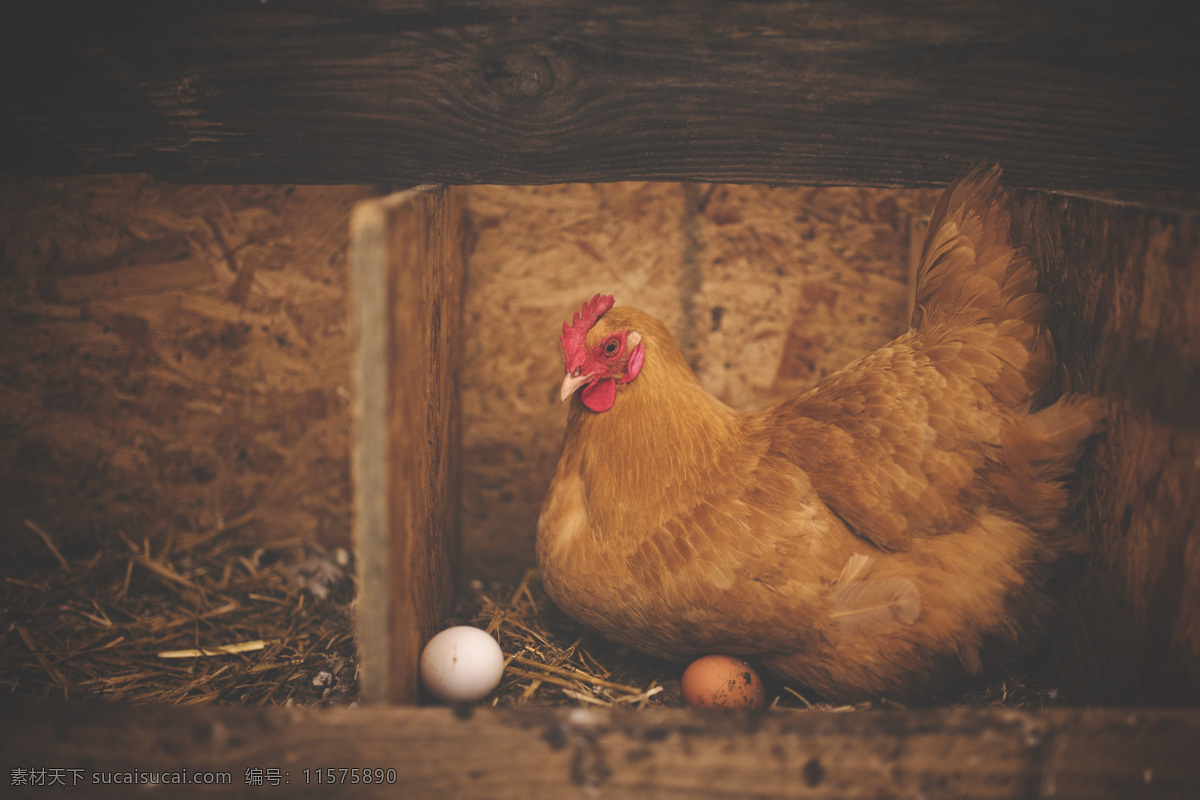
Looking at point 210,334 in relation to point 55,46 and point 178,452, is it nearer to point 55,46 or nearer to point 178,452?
point 178,452

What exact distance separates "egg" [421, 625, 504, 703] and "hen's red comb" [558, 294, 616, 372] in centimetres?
65

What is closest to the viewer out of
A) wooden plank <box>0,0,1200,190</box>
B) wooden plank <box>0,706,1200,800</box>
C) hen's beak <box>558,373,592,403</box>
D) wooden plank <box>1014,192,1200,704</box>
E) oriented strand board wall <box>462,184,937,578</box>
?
wooden plank <box>0,706,1200,800</box>

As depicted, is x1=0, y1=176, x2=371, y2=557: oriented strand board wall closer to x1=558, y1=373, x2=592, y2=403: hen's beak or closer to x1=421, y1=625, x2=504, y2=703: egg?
x1=558, y1=373, x2=592, y2=403: hen's beak

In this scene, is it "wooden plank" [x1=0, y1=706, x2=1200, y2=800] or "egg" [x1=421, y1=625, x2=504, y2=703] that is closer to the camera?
"wooden plank" [x1=0, y1=706, x2=1200, y2=800]

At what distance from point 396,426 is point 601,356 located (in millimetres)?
668

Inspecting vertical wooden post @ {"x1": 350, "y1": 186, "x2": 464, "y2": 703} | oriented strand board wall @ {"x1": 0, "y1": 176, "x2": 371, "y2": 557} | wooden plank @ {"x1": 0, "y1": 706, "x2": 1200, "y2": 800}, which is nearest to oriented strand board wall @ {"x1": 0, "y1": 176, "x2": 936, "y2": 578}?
oriented strand board wall @ {"x1": 0, "y1": 176, "x2": 371, "y2": 557}

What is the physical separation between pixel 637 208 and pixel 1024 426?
1.15 metres

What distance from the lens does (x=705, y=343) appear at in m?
2.09

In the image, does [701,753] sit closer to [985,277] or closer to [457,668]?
[457,668]

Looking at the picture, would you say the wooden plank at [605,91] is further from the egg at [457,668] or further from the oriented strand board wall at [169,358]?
the egg at [457,668]

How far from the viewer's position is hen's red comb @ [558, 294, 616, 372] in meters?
1.66

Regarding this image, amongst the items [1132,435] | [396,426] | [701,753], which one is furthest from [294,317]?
[1132,435]

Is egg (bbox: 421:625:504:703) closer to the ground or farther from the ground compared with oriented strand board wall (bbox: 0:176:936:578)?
closer to the ground

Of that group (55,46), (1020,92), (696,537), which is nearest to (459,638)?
(696,537)
